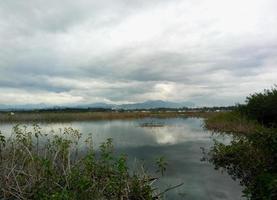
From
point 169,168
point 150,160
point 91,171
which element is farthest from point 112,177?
point 150,160

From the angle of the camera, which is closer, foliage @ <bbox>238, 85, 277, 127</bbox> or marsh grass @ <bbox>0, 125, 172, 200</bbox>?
marsh grass @ <bbox>0, 125, 172, 200</bbox>

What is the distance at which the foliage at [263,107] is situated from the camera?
27883mm

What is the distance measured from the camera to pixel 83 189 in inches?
334

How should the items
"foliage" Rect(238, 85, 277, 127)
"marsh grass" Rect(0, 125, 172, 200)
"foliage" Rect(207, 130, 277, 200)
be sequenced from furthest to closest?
"foliage" Rect(238, 85, 277, 127) → "marsh grass" Rect(0, 125, 172, 200) → "foliage" Rect(207, 130, 277, 200)

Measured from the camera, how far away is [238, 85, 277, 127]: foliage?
27883mm

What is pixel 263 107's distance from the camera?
1129 inches

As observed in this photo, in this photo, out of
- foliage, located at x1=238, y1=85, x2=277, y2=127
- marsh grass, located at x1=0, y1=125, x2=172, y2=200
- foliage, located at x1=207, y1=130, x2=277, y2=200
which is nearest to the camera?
foliage, located at x1=207, y1=130, x2=277, y2=200

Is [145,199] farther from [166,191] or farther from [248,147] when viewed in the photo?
[248,147]

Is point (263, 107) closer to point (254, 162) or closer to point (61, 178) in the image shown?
point (254, 162)

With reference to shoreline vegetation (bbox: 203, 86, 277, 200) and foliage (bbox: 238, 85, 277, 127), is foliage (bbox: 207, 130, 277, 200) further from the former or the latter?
foliage (bbox: 238, 85, 277, 127)

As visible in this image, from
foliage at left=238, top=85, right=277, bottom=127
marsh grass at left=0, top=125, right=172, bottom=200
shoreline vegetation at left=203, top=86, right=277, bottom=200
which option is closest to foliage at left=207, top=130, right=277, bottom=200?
shoreline vegetation at left=203, top=86, right=277, bottom=200

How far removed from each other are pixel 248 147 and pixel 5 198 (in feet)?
35.6

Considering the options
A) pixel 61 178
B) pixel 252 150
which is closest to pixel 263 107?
pixel 252 150

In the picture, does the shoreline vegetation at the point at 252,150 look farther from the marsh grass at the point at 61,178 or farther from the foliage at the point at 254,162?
the marsh grass at the point at 61,178
